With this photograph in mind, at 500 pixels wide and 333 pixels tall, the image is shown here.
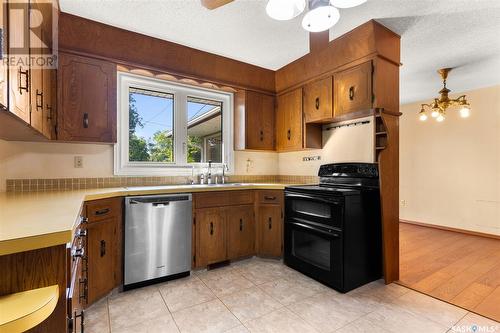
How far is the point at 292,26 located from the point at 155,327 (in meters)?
2.83

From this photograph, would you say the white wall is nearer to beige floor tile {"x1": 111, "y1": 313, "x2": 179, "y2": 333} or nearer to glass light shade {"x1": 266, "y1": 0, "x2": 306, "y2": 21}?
glass light shade {"x1": 266, "y1": 0, "x2": 306, "y2": 21}

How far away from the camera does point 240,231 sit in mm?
2871

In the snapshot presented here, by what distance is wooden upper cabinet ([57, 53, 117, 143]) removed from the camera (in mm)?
2229

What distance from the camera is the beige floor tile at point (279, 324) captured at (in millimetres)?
1688

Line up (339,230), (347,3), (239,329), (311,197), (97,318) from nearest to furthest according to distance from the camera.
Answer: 1. (347,3)
2. (239,329)
3. (97,318)
4. (339,230)
5. (311,197)

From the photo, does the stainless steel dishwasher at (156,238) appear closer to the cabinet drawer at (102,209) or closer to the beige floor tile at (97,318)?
the cabinet drawer at (102,209)

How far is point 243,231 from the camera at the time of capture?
2.89 meters

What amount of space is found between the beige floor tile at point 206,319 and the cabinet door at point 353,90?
2215mm

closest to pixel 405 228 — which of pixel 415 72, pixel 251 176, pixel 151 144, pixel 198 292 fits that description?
pixel 415 72

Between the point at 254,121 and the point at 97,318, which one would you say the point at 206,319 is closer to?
the point at 97,318

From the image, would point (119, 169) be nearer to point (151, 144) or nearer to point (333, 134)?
point (151, 144)

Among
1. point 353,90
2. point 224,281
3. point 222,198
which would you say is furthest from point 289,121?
point 224,281

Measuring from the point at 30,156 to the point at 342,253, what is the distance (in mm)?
2988

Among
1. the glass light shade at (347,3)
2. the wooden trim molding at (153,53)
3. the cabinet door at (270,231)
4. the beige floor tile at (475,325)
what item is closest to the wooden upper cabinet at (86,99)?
the wooden trim molding at (153,53)
